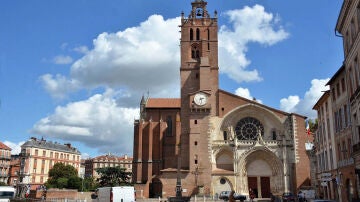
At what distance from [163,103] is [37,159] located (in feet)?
138

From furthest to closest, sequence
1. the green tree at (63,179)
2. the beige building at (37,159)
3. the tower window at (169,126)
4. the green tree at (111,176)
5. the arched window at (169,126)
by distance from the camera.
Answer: the beige building at (37,159)
the green tree at (63,179)
the tower window at (169,126)
the arched window at (169,126)
the green tree at (111,176)

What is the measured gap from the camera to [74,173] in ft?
265

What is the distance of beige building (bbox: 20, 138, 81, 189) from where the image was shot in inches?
3506

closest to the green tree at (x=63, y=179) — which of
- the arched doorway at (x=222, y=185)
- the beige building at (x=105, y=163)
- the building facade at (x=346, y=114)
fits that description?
the arched doorway at (x=222, y=185)

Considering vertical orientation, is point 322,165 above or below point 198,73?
below

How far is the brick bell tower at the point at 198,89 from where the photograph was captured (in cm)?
4916

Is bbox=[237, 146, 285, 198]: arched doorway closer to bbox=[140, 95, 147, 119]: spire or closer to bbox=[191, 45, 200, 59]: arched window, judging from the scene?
bbox=[191, 45, 200, 59]: arched window

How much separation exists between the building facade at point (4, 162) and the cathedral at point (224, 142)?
57.1 meters

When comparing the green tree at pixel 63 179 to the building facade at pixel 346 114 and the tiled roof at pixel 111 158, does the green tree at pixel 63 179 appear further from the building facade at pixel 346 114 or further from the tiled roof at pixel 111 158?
the tiled roof at pixel 111 158

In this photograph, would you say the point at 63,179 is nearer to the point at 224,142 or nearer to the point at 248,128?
the point at 224,142

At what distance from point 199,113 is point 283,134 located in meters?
12.0

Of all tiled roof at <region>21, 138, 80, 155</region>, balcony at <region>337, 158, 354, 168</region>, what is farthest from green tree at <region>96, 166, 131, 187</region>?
balcony at <region>337, 158, 354, 168</region>

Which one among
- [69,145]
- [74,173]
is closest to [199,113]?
[74,173]

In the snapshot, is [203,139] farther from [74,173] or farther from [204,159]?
[74,173]
